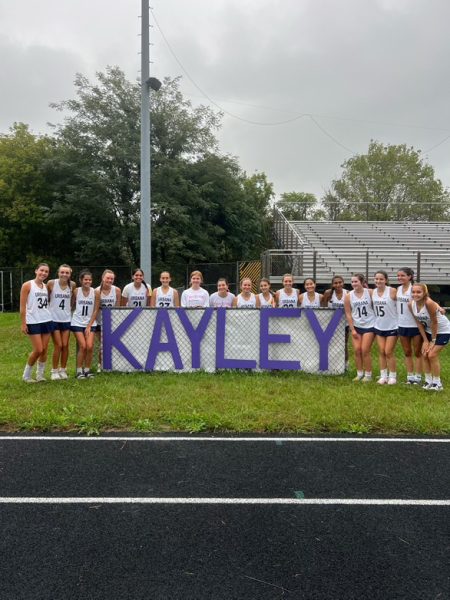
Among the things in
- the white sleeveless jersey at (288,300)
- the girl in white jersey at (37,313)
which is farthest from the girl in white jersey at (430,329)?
the girl in white jersey at (37,313)

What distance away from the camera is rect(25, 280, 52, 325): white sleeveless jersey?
7.16 meters

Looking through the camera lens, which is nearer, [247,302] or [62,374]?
[62,374]

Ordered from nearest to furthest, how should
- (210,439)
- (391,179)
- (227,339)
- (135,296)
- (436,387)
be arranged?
(210,439)
(436,387)
(227,339)
(135,296)
(391,179)

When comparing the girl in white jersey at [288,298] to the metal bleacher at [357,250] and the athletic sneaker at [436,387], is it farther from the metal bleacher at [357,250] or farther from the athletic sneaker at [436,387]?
the metal bleacher at [357,250]

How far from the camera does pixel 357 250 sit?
21547 mm

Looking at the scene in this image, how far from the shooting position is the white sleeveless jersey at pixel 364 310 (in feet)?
25.0

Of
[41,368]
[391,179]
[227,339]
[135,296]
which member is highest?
[391,179]

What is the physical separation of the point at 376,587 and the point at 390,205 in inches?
1298

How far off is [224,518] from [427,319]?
4928mm

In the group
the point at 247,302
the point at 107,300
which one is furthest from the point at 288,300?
the point at 107,300

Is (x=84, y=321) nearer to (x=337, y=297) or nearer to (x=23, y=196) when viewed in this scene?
(x=337, y=297)

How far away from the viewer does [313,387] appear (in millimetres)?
7172

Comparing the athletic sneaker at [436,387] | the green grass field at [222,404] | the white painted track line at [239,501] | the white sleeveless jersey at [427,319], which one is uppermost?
the white sleeveless jersey at [427,319]

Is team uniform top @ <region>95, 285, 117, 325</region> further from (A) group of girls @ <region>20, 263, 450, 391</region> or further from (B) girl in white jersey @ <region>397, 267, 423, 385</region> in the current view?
(B) girl in white jersey @ <region>397, 267, 423, 385</region>
